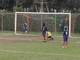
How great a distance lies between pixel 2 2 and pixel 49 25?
121 feet

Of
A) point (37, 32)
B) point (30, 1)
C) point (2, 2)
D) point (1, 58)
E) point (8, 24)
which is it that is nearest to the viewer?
point (1, 58)

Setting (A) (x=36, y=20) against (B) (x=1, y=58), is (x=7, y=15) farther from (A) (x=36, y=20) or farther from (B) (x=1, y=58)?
(B) (x=1, y=58)

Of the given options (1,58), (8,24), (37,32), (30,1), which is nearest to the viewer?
(1,58)

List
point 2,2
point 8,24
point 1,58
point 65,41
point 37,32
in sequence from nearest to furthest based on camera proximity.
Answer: point 1,58
point 65,41
point 37,32
point 8,24
point 2,2

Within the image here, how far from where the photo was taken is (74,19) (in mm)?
39531

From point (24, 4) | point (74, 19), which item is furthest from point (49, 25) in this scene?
point (24, 4)

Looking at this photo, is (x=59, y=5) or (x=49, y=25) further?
(x=59, y=5)

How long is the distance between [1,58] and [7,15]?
87.9 ft

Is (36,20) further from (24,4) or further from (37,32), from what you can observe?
(24,4)

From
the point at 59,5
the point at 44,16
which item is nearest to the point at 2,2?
the point at 59,5

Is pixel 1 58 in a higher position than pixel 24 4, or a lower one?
lower

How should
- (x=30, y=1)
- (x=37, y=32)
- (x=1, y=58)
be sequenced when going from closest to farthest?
(x=1, y=58) < (x=37, y=32) < (x=30, y=1)

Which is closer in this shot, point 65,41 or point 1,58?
point 1,58

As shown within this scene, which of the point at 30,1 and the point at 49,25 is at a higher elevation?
the point at 30,1
